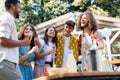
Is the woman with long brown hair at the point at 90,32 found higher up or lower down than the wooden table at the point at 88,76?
higher up

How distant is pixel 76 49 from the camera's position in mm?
3744

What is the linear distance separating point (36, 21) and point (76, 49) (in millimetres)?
17914

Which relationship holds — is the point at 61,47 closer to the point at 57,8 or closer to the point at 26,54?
the point at 26,54

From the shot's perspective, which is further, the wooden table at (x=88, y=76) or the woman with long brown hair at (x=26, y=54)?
the woman with long brown hair at (x=26, y=54)

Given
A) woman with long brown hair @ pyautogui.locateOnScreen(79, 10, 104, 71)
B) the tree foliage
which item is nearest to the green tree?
the tree foliage

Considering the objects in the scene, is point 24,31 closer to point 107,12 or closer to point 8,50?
point 8,50

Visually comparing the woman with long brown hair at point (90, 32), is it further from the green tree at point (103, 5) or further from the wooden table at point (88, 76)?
the green tree at point (103, 5)

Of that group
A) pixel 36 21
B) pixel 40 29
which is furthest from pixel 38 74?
pixel 36 21

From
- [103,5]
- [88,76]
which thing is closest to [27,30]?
[88,76]

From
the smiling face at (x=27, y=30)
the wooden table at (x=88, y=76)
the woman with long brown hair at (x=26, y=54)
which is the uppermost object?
the smiling face at (x=27, y=30)

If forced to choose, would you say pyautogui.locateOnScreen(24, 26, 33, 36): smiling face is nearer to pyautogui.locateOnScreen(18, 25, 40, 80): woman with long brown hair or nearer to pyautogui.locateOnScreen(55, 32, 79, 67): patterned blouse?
pyautogui.locateOnScreen(18, 25, 40, 80): woman with long brown hair

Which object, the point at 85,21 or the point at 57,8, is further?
the point at 57,8

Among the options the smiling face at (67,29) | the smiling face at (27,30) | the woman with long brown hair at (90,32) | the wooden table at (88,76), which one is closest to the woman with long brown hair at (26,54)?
the smiling face at (27,30)

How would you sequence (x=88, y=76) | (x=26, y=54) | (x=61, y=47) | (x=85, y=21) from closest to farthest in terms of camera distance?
1. (x=88, y=76)
2. (x=85, y=21)
3. (x=26, y=54)
4. (x=61, y=47)
